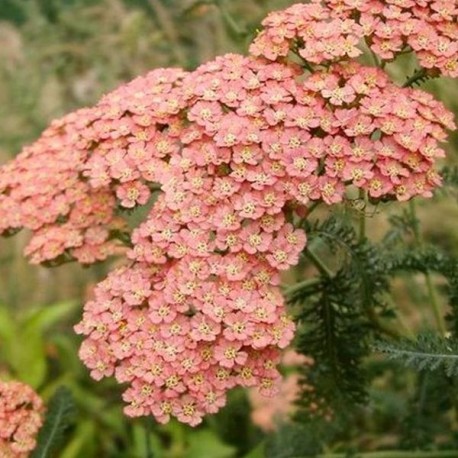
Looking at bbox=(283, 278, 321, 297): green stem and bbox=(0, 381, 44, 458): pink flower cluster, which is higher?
bbox=(283, 278, 321, 297): green stem

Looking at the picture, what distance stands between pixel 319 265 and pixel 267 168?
1.13ft

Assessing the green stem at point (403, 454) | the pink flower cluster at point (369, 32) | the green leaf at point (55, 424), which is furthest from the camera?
the green stem at point (403, 454)

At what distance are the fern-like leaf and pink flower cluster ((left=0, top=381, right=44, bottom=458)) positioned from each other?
75 cm

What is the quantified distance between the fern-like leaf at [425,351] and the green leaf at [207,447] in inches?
48.2

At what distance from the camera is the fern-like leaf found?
185cm

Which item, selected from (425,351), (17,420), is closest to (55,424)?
(17,420)

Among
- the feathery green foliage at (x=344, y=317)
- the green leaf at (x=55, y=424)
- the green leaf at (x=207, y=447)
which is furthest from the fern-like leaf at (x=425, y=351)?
the green leaf at (x=207, y=447)

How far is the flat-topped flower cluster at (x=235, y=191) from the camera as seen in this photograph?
1794 mm

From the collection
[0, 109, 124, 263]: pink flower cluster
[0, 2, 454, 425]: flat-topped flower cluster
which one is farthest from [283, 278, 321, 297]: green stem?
[0, 109, 124, 263]: pink flower cluster

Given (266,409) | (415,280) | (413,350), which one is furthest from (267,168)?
(415,280)

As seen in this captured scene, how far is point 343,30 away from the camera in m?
1.93

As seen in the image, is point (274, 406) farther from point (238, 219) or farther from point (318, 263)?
point (238, 219)

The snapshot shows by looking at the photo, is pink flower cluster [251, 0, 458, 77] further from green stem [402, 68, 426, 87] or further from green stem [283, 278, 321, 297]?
green stem [283, 278, 321, 297]

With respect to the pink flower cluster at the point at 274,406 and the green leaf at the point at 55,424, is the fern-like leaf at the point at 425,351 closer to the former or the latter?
the green leaf at the point at 55,424
